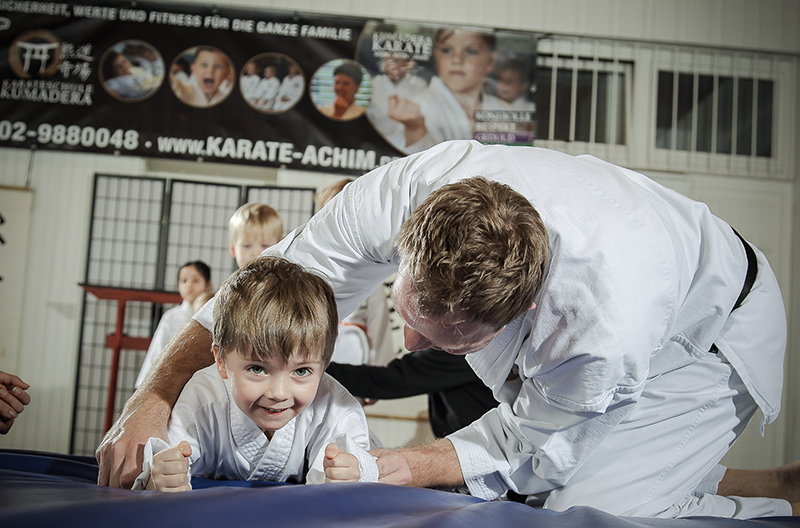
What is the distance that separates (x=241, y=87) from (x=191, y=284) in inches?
50.6

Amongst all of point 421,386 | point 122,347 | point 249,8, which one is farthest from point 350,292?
point 249,8

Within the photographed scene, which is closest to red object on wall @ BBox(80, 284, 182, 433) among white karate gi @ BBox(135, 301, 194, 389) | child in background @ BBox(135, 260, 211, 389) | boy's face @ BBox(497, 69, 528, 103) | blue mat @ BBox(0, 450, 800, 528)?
child in background @ BBox(135, 260, 211, 389)

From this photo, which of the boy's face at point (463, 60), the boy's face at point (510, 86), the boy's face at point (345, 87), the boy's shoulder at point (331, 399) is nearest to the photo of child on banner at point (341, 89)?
the boy's face at point (345, 87)

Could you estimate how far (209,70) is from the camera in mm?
3916

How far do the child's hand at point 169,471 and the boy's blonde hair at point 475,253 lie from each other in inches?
17.0

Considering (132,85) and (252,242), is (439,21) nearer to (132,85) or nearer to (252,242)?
(132,85)

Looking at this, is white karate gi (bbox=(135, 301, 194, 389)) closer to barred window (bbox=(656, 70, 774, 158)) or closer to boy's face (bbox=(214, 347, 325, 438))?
boy's face (bbox=(214, 347, 325, 438))

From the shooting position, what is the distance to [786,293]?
418 cm

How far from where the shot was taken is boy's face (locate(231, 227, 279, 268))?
2604mm

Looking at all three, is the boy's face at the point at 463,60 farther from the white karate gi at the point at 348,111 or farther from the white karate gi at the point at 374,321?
the white karate gi at the point at 374,321

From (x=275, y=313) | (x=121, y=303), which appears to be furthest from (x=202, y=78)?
(x=275, y=313)

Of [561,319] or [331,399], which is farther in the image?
[331,399]

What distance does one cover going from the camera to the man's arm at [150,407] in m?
1.03

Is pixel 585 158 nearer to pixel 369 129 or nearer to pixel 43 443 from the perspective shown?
pixel 369 129
